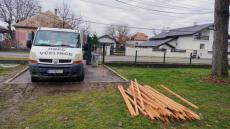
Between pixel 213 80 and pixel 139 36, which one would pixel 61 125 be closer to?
pixel 213 80

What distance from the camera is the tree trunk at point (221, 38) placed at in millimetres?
11258

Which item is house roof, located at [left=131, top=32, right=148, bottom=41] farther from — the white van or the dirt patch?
the white van

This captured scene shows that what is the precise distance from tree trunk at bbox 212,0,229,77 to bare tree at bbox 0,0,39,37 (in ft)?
144

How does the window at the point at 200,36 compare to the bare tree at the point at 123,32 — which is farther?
the bare tree at the point at 123,32

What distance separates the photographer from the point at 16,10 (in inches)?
1928

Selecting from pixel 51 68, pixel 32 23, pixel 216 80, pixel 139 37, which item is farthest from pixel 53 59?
pixel 139 37

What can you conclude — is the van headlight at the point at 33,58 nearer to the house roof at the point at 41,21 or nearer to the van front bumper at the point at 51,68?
the van front bumper at the point at 51,68

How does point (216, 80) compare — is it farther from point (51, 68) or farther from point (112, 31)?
point (112, 31)

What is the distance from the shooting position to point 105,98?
7.11 metres

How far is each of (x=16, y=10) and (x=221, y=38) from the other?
4624 cm

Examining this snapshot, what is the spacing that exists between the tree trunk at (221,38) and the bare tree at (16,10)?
43992 mm

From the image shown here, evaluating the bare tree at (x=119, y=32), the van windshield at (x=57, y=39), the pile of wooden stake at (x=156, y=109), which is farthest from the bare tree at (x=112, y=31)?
the pile of wooden stake at (x=156, y=109)

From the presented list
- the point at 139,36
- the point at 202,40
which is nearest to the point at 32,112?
the point at 202,40

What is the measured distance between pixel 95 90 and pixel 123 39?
6663cm
